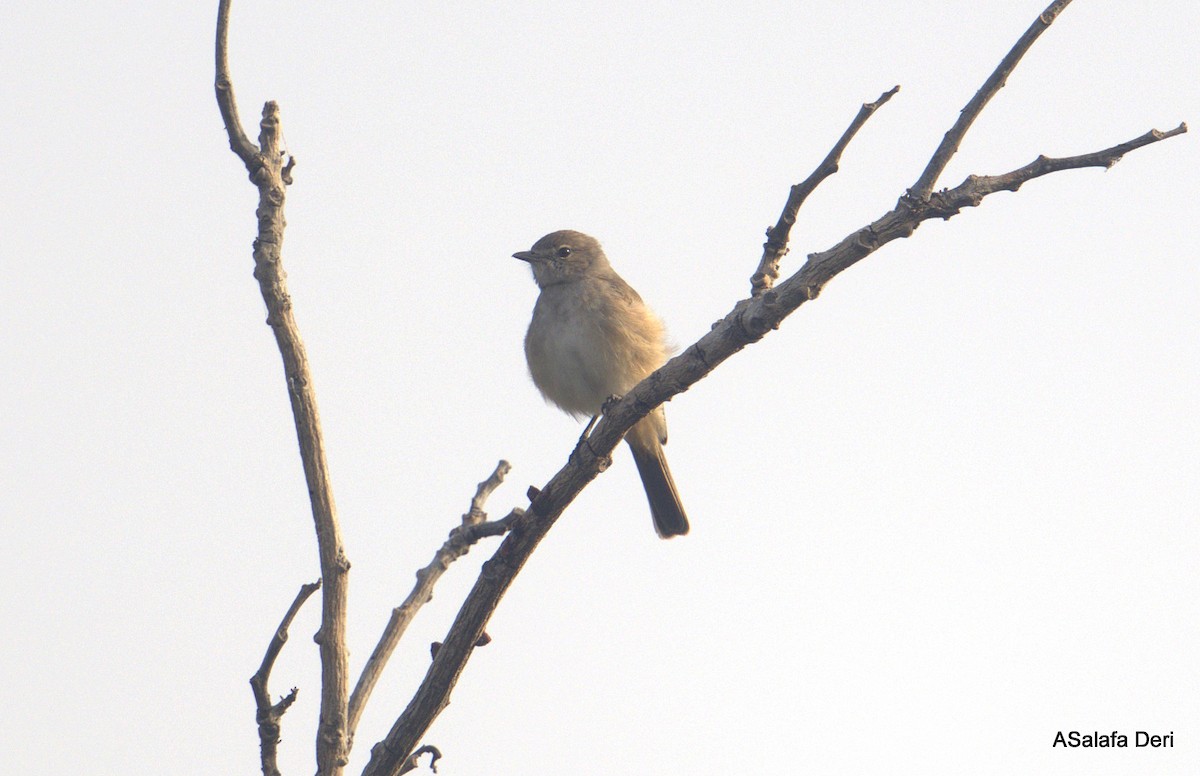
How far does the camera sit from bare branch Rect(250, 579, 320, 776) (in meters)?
4.33

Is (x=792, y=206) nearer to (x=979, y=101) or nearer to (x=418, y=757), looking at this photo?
(x=979, y=101)

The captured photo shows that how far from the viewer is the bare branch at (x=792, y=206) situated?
15.3 ft

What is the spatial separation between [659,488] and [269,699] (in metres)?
5.51

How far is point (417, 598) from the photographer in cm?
562

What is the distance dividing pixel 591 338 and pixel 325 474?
14.0 ft

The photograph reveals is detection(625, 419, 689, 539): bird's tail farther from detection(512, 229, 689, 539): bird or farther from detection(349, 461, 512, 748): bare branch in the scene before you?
detection(349, 461, 512, 748): bare branch

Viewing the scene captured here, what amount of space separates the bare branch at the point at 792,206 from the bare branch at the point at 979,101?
1.32ft

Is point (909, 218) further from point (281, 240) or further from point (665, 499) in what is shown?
point (665, 499)

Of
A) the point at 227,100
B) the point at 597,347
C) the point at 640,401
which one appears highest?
the point at 597,347

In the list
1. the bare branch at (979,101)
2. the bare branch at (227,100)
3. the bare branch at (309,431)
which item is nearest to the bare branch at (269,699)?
the bare branch at (309,431)

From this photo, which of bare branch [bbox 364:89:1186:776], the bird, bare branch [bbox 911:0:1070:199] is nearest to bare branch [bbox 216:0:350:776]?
bare branch [bbox 364:89:1186:776]

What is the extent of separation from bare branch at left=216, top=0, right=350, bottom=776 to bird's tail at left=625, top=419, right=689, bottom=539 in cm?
519

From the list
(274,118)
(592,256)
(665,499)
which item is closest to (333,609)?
(274,118)

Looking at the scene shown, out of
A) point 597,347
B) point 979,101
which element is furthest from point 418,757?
point 597,347
